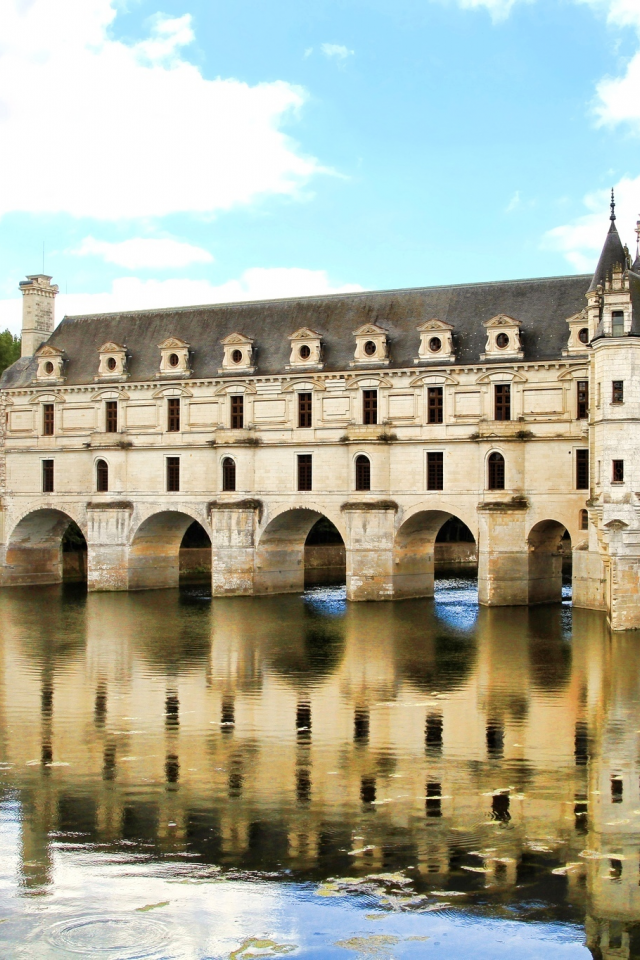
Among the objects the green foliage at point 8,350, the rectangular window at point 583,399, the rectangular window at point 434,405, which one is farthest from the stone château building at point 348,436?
the green foliage at point 8,350

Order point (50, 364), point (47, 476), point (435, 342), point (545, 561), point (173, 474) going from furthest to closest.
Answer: point (50, 364)
point (47, 476)
point (173, 474)
point (435, 342)
point (545, 561)

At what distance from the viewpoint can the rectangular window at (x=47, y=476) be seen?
181 feet

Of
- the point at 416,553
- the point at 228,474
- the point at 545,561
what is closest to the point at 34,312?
the point at 228,474

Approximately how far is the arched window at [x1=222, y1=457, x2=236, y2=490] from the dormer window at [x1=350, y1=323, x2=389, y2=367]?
23.1 feet

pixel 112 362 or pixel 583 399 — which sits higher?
pixel 112 362

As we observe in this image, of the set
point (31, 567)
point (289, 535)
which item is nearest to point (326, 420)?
point (289, 535)

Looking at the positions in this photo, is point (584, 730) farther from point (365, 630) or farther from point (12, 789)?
point (365, 630)

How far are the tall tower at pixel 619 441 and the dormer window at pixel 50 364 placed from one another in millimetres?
27854

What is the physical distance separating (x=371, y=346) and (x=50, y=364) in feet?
56.3

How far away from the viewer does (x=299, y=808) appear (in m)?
16.1

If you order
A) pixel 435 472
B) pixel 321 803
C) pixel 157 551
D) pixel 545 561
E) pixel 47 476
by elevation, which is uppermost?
pixel 47 476

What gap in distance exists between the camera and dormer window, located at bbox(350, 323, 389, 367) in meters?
47.0

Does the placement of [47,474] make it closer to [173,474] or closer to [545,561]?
[173,474]

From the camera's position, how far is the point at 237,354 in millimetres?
50375
